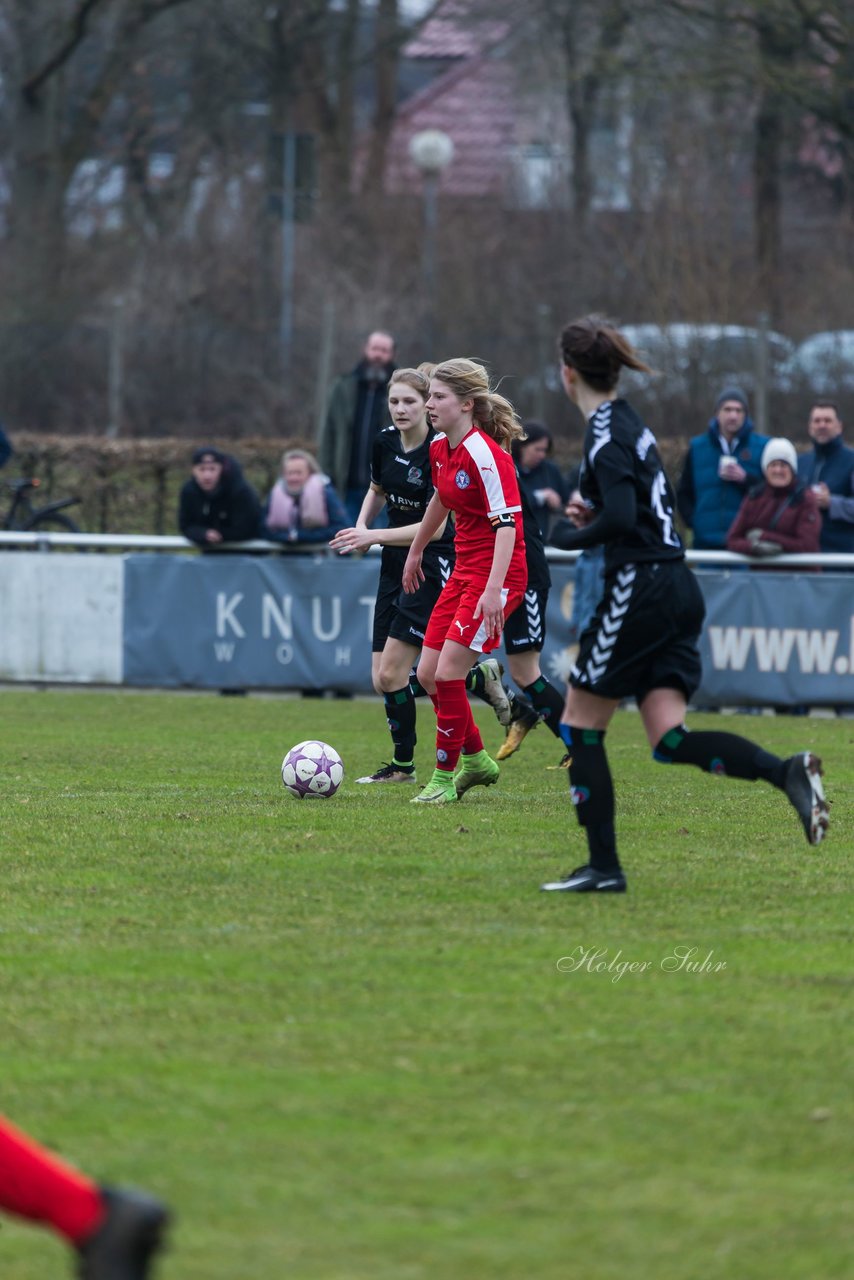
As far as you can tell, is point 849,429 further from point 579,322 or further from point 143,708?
point 579,322

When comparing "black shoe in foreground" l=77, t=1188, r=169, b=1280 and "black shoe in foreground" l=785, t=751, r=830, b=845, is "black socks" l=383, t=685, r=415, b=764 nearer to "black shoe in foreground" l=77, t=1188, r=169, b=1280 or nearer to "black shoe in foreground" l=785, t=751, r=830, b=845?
"black shoe in foreground" l=785, t=751, r=830, b=845

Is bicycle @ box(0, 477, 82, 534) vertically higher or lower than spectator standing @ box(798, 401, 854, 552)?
lower

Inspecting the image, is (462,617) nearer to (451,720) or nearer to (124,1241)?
(451,720)

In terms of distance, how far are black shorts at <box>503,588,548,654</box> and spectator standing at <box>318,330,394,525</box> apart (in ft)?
15.6

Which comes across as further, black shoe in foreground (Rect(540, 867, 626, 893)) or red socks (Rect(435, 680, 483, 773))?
red socks (Rect(435, 680, 483, 773))

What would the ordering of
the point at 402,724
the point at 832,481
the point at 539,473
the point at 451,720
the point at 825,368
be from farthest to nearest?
the point at 825,368, the point at 832,481, the point at 539,473, the point at 402,724, the point at 451,720

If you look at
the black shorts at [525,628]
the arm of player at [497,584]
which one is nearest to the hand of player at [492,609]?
the arm of player at [497,584]

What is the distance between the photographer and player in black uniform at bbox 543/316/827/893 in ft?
21.3

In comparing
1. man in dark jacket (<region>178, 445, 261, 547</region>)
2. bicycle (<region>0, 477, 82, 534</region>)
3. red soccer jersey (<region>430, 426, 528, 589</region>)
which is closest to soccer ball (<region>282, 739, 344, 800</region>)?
red soccer jersey (<region>430, 426, 528, 589</region>)

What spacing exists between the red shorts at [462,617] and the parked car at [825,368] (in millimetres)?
11749

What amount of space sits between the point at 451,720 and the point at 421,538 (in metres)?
0.85

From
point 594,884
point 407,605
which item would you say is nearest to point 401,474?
point 407,605

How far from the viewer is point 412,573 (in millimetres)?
9359

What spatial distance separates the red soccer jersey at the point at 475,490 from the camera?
835 cm
